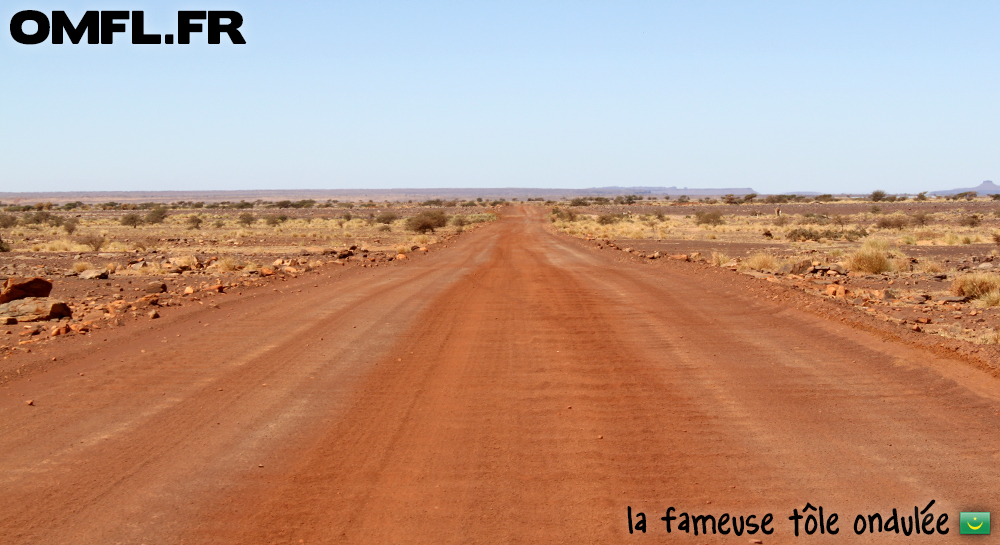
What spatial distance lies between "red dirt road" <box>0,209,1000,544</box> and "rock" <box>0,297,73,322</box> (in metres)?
2.69

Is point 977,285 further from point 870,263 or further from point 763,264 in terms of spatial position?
point 763,264

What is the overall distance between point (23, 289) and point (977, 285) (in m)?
19.9

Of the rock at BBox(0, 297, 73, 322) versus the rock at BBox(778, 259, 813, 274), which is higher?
the rock at BBox(778, 259, 813, 274)

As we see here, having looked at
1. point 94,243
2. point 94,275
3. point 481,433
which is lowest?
point 94,243

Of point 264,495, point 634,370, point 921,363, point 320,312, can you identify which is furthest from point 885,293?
point 264,495

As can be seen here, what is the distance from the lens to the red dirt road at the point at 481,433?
5.08 metres

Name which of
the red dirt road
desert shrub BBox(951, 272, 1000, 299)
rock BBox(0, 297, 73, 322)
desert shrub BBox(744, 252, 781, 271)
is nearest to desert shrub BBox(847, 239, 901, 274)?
desert shrub BBox(744, 252, 781, 271)

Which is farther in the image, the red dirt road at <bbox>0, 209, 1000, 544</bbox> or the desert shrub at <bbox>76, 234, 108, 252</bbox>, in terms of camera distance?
the desert shrub at <bbox>76, 234, 108, 252</bbox>

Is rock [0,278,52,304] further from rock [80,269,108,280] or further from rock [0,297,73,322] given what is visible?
rock [80,269,108,280]

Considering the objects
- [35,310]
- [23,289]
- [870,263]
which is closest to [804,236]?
[870,263]

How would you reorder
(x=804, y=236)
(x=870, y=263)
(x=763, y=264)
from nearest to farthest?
1. (x=870, y=263)
2. (x=763, y=264)
3. (x=804, y=236)

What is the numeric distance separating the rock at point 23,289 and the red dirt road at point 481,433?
533cm

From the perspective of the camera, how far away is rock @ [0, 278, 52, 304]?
15391mm

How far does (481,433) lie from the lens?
22.0 feet
